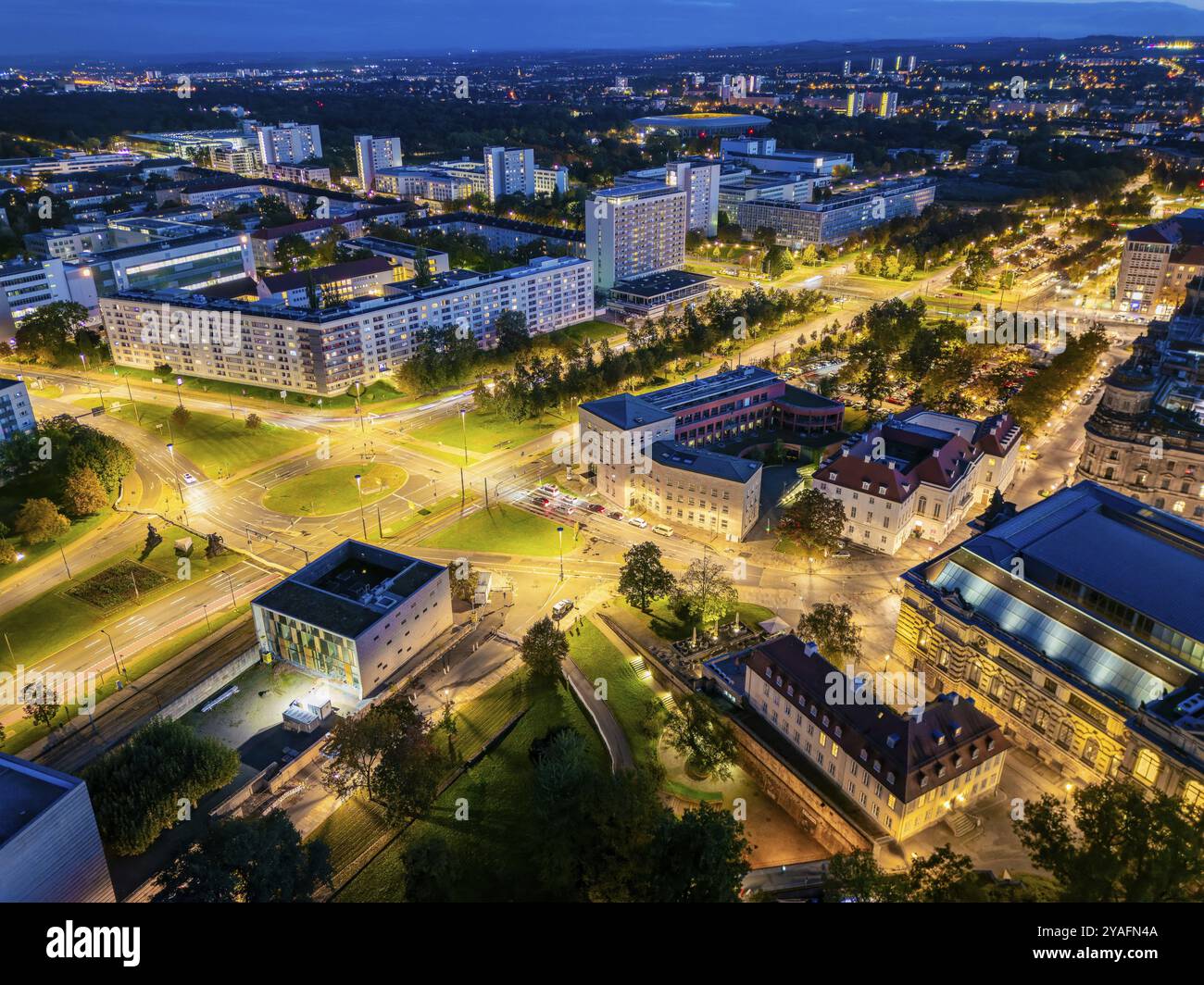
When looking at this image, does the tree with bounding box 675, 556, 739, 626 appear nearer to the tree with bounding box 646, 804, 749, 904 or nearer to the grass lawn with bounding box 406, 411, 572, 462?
the tree with bounding box 646, 804, 749, 904

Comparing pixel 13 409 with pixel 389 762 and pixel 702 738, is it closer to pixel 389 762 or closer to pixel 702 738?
pixel 389 762

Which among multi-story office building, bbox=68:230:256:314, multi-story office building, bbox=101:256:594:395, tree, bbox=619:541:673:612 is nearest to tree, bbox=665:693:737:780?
tree, bbox=619:541:673:612

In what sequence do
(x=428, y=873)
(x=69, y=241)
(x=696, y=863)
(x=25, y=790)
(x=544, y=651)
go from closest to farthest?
(x=25, y=790), (x=696, y=863), (x=428, y=873), (x=544, y=651), (x=69, y=241)

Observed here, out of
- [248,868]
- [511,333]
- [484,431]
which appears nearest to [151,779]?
[248,868]

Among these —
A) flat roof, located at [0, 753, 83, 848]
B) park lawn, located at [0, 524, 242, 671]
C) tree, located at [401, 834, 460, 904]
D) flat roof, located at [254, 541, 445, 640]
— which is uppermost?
flat roof, located at [0, 753, 83, 848]
